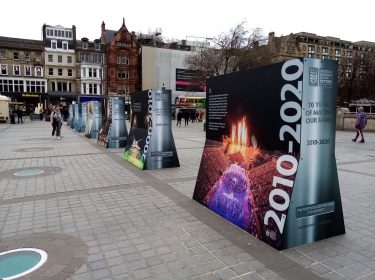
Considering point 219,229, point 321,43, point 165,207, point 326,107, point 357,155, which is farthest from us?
point 321,43

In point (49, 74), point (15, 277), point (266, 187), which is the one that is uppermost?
point (49, 74)

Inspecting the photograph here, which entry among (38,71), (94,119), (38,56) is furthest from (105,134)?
(38,56)

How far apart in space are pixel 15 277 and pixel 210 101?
376 cm

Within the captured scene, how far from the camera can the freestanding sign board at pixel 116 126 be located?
13.4 m

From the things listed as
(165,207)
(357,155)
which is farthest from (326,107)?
(357,155)

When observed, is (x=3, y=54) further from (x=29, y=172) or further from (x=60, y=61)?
(x=29, y=172)

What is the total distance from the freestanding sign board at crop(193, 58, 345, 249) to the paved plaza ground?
0.82 ft

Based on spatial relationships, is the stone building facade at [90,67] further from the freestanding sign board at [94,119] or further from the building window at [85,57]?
the freestanding sign board at [94,119]

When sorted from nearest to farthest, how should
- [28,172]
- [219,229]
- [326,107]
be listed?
1. [326,107]
2. [219,229]
3. [28,172]

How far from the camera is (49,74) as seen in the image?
60.0 meters

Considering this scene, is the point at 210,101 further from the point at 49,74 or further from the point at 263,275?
the point at 49,74

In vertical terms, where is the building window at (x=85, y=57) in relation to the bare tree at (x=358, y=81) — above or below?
above

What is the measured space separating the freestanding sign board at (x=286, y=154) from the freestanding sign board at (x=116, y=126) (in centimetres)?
922

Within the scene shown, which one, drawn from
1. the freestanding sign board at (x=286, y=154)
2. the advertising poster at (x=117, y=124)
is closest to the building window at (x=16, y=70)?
the advertising poster at (x=117, y=124)
